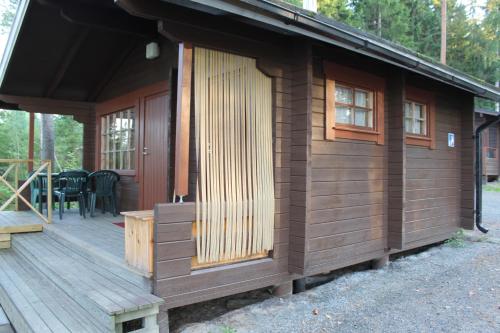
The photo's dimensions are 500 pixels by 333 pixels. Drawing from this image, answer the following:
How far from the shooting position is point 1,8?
17.6 metres

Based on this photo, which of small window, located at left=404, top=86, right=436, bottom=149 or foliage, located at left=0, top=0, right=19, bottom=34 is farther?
foliage, located at left=0, top=0, right=19, bottom=34

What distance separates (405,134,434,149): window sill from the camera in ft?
16.2

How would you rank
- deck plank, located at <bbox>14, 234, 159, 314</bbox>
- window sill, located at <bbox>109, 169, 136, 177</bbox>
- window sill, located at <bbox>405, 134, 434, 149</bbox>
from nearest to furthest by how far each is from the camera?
deck plank, located at <bbox>14, 234, 159, 314</bbox> → window sill, located at <bbox>405, 134, 434, 149</bbox> → window sill, located at <bbox>109, 169, 136, 177</bbox>

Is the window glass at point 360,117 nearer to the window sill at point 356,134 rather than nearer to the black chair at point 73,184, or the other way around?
the window sill at point 356,134

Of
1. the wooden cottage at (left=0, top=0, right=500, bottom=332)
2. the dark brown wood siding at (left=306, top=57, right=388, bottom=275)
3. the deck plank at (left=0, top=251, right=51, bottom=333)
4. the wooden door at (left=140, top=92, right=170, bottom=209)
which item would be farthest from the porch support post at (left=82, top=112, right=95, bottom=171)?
A: the dark brown wood siding at (left=306, top=57, right=388, bottom=275)

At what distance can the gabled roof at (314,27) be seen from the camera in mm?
2641

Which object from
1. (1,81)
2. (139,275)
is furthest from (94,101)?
(139,275)

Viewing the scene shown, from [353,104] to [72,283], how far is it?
3185mm

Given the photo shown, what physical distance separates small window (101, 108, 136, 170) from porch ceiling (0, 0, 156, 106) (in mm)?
692

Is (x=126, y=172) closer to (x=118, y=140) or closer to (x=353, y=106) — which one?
(x=118, y=140)

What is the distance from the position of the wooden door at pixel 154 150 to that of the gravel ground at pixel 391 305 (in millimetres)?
1813

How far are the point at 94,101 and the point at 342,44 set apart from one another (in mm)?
5070

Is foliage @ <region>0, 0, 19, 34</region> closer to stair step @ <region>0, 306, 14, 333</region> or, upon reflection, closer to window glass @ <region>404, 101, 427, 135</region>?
stair step @ <region>0, 306, 14, 333</region>

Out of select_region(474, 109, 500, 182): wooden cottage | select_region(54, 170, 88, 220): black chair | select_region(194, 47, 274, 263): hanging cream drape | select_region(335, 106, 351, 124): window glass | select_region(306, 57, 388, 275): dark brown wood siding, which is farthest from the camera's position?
select_region(474, 109, 500, 182): wooden cottage
